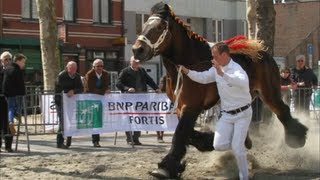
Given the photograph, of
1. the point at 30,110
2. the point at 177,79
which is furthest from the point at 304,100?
the point at 177,79

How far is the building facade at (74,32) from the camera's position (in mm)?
29422

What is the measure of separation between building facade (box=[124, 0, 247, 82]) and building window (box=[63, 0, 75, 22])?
3.79 meters

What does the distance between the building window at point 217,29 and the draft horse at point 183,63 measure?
3380 cm

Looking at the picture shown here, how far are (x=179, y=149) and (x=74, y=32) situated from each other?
85.3ft

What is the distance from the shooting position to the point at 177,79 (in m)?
7.82

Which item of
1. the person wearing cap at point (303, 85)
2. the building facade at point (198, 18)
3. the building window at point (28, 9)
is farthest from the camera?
the building facade at point (198, 18)

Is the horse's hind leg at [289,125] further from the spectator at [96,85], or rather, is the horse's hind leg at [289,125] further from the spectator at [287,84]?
the spectator at [287,84]

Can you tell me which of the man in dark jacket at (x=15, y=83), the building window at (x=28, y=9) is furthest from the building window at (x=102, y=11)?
the man in dark jacket at (x=15, y=83)

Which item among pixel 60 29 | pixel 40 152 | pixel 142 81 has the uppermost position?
pixel 60 29

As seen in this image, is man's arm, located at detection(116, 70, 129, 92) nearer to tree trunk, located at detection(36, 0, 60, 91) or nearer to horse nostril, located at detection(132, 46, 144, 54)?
tree trunk, located at detection(36, 0, 60, 91)

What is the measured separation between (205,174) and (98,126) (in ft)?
15.7

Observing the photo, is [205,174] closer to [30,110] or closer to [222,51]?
[222,51]

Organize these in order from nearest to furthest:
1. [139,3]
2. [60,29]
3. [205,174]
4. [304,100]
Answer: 1. [205,174]
2. [304,100]
3. [60,29]
4. [139,3]

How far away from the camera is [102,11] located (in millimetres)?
34406
